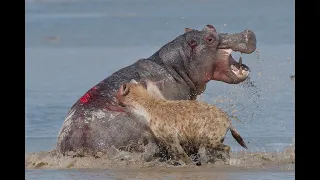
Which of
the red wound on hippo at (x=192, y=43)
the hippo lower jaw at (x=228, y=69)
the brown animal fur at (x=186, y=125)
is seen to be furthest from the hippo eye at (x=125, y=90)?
A: the hippo lower jaw at (x=228, y=69)

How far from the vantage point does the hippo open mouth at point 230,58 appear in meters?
11.7

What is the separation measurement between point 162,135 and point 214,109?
1.92ft

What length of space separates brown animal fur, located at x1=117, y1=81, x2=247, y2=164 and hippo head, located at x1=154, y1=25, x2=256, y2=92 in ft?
4.28

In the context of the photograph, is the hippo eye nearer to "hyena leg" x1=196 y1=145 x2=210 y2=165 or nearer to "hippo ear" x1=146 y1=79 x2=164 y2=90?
"hippo ear" x1=146 y1=79 x2=164 y2=90

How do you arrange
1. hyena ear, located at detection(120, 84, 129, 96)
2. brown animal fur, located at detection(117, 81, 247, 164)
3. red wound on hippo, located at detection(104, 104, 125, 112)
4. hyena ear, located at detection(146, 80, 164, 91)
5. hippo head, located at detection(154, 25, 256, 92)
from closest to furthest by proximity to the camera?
brown animal fur, located at detection(117, 81, 247, 164) < hyena ear, located at detection(120, 84, 129, 96) < red wound on hippo, located at detection(104, 104, 125, 112) < hyena ear, located at detection(146, 80, 164, 91) < hippo head, located at detection(154, 25, 256, 92)

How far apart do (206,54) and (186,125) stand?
5.64ft

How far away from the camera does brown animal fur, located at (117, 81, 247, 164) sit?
1013 cm

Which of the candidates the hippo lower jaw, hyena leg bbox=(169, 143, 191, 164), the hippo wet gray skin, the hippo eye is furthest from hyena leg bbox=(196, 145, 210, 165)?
the hippo lower jaw

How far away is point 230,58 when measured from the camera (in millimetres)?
11844

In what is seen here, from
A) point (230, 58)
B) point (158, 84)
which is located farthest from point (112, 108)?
point (230, 58)

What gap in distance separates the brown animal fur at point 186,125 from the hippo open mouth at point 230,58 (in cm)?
141

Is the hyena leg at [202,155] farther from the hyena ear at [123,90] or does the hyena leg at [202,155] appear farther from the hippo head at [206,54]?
the hippo head at [206,54]
